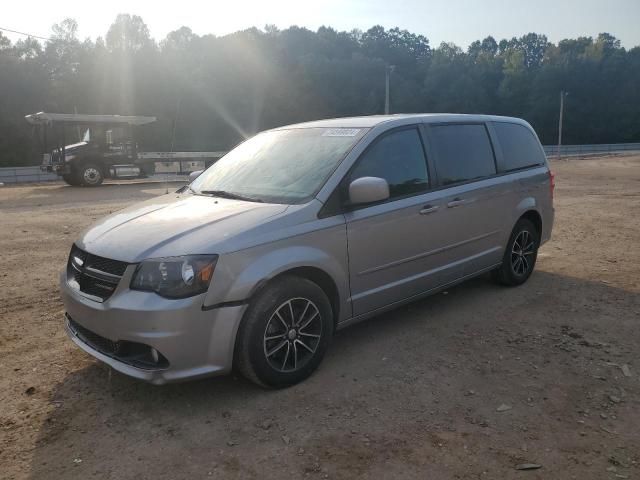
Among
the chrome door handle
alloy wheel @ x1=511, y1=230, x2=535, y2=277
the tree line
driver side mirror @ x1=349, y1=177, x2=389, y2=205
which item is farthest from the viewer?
the tree line

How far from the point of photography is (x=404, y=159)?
4477 mm

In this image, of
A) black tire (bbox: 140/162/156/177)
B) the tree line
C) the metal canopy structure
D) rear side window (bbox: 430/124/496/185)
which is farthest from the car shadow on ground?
the tree line

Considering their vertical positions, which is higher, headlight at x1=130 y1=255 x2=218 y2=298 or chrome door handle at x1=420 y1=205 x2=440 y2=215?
chrome door handle at x1=420 y1=205 x2=440 y2=215

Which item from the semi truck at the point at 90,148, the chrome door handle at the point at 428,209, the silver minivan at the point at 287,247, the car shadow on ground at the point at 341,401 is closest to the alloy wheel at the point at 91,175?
the semi truck at the point at 90,148

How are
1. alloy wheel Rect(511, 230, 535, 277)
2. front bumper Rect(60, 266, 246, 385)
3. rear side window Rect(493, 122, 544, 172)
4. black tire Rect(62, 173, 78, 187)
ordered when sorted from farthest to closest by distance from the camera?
1. black tire Rect(62, 173, 78, 187)
2. alloy wheel Rect(511, 230, 535, 277)
3. rear side window Rect(493, 122, 544, 172)
4. front bumper Rect(60, 266, 246, 385)

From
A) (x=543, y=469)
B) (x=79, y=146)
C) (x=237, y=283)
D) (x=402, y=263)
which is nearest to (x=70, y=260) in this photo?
(x=237, y=283)

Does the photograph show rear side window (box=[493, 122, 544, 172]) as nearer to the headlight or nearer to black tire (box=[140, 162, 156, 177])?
the headlight

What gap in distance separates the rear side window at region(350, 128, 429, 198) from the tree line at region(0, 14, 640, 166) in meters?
41.6

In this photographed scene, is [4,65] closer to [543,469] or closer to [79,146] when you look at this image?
[79,146]

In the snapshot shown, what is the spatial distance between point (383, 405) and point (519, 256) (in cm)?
305

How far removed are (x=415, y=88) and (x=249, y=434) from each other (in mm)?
87548

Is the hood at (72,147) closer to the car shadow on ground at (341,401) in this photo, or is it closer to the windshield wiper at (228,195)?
the windshield wiper at (228,195)

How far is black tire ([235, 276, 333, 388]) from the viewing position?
3.40 metres

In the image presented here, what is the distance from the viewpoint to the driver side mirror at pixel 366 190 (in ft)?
12.5
